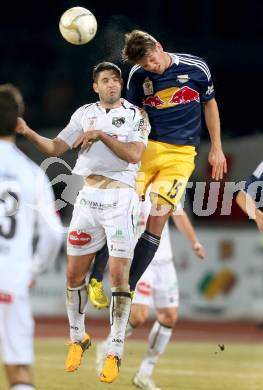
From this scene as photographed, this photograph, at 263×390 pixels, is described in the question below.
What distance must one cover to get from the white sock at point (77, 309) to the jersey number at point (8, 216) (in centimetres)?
321

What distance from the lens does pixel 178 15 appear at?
23922 millimetres

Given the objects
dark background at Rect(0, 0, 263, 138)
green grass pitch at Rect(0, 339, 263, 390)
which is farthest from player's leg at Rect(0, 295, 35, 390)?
dark background at Rect(0, 0, 263, 138)

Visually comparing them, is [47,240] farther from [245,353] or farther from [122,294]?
[245,353]

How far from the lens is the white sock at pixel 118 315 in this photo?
30.0 ft

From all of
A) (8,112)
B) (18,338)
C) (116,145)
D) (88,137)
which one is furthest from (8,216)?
(116,145)

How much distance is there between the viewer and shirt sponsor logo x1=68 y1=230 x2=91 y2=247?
9352mm

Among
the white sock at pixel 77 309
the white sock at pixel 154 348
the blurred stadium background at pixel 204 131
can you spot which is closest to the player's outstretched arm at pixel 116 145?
the white sock at pixel 77 309

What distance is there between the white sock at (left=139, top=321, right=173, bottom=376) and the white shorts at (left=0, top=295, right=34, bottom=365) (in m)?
4.72

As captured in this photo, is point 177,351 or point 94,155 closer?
point 94,155

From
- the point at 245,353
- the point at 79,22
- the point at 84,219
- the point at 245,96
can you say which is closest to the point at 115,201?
the point at 84,219

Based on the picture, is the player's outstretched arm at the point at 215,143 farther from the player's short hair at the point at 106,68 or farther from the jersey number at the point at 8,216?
the jersey number at the point at 8,216

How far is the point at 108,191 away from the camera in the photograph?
929cm

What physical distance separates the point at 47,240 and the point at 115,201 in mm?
2957

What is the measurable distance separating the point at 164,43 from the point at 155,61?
1303cm
